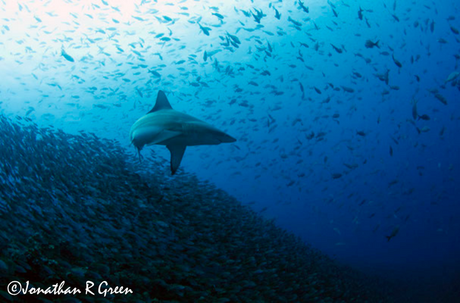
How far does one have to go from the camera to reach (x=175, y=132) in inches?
140

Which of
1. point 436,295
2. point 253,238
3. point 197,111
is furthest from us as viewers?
point 197,111

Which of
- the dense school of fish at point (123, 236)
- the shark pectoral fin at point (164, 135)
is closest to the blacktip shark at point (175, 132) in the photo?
the shark pectoral fin at point (164, 135)

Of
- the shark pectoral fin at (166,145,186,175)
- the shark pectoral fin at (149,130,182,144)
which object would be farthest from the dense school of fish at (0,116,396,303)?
the shark pectoral fin at (149,130,182,144)

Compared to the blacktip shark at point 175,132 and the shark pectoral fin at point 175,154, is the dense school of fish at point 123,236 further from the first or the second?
the blacktip shark at point 175,132

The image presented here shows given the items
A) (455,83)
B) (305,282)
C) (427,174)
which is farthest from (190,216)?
(427,174)

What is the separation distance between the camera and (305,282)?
7406 millimetres

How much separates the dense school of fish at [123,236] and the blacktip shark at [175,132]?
6.23ft

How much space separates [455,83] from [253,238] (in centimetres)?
1115

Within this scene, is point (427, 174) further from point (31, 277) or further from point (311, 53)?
point (31, 277)

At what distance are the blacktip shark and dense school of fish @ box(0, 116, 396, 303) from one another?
6.23 feet

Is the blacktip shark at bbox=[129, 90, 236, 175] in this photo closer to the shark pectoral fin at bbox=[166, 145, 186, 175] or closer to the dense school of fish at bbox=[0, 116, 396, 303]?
the shark pectoral fin at bbox=[166, 145, 186, 175]

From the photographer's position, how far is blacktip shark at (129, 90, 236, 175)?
139 inches

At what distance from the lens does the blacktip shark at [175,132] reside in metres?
3.52

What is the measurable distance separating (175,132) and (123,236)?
291 cm
